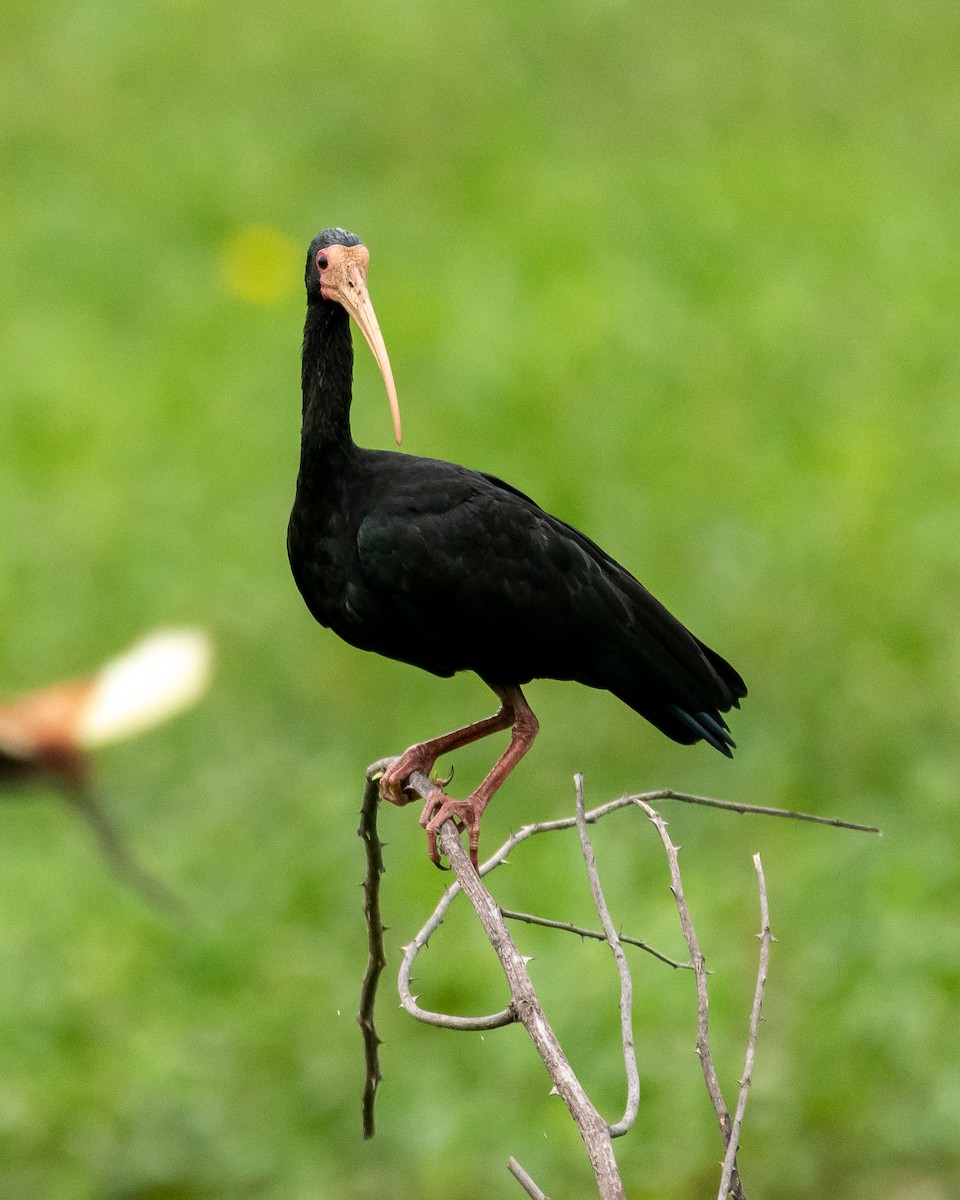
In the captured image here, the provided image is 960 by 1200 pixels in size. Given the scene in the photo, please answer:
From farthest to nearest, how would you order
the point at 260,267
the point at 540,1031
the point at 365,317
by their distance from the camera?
the point at 260,267 < the point at 365,317 < the point at 540,1031

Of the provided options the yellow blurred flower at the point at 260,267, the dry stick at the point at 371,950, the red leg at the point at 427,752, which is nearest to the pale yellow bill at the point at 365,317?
the dry stick at the point at 371,950

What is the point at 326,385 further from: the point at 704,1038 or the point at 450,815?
the point at 704,1038

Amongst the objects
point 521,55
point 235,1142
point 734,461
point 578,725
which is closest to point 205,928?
point 235,1142

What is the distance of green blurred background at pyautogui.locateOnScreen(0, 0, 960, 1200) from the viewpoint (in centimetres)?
799

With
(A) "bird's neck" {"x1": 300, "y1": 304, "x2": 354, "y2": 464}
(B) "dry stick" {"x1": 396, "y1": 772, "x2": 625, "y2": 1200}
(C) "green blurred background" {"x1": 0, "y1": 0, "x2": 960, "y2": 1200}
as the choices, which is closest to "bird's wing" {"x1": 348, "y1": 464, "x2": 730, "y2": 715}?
(A) "bird's neck" {"x1": 300, "y1": 304, "x2": 354, "y2": 464}

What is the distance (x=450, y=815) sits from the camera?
3.97 metres

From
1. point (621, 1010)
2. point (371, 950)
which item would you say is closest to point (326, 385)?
point (371, 950)

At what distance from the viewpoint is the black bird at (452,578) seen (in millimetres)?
3824

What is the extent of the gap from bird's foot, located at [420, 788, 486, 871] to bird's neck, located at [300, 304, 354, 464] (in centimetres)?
78

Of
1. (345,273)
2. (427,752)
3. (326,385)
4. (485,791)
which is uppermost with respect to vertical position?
(345,273)

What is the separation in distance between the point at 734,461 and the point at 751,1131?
565cm

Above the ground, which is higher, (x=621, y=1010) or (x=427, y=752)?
(x=427, y=752)

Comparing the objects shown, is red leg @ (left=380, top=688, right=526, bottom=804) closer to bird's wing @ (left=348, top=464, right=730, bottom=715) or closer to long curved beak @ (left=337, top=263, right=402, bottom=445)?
bird's wing @ (left=348, top=464, right=730, bottom=715)

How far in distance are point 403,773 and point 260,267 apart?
10670mm
